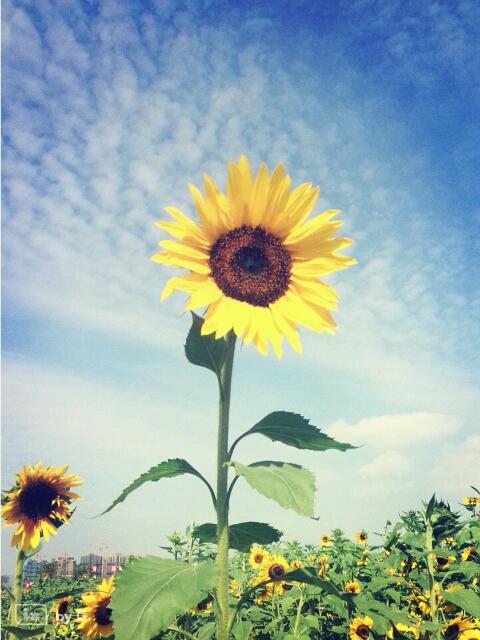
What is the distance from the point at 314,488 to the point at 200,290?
912 millimetres

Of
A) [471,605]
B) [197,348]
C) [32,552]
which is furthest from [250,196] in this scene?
[471,605]

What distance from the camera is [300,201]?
2377 millimetres

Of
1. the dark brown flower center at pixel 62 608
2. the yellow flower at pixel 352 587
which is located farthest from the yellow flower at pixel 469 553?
the dark brown flower center at pixel 62 608

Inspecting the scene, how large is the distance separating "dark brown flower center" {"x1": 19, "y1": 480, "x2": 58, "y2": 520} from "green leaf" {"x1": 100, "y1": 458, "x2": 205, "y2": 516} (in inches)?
80.2

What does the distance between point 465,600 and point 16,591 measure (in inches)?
112

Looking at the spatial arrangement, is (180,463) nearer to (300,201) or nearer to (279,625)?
(300,201)

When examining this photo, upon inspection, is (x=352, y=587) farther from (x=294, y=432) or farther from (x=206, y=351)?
(x=206, y=351)

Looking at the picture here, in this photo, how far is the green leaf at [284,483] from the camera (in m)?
1.80

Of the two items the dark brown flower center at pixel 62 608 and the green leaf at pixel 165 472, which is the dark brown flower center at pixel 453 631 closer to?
the dark brown flower center at pixel 62 608

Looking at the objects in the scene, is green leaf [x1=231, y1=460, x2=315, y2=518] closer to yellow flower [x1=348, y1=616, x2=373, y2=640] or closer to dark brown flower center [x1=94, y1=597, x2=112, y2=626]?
dark brown flower center [x1=94, y1=597, x2=112, y2=626]

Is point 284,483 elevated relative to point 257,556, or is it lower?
elevated

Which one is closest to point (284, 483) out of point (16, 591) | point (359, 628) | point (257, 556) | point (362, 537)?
point (16, 591)

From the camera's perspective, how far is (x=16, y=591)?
2879 mm

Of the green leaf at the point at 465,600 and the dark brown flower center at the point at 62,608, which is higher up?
the green leaf at the point at 465,600
